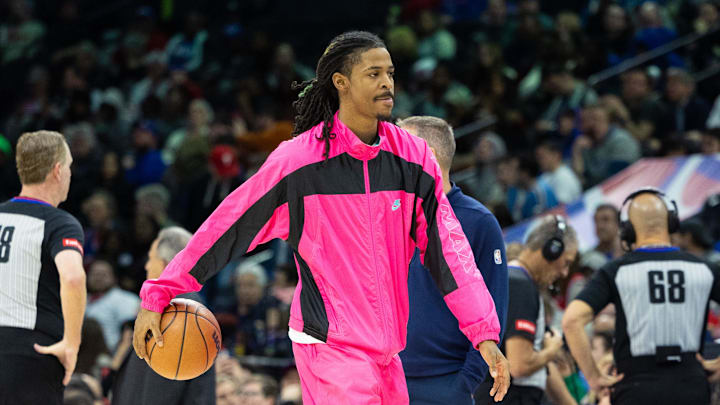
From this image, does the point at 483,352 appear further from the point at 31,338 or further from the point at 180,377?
the point at 31,338

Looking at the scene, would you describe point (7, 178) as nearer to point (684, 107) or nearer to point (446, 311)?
point (684, 107)

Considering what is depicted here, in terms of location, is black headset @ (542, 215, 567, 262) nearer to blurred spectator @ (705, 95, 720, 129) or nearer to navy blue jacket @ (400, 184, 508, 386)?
navy blue jacket @ (400, 184, 508, 386)

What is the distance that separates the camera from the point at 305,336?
4.14 m

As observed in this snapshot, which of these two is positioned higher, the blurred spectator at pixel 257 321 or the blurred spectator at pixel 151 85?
the blurred spectator at pixel 151 85

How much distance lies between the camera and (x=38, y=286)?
5633 mm

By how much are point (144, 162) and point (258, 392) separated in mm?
6436

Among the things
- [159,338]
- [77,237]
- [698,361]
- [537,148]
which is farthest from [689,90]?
[159,338]

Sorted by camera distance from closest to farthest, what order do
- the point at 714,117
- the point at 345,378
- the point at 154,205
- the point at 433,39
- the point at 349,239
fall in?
the point at 345,378, the point at 349,239, the point at 714,117, the point at 154,205, the point at 433,39

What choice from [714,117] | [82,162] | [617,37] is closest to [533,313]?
[714,117]

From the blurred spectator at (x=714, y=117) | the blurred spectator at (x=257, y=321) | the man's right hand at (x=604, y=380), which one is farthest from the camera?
the blurred spectator at (x=714, y=117)

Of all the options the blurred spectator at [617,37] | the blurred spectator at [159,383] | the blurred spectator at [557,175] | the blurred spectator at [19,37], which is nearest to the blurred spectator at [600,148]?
the blurred spectator at [557,175]

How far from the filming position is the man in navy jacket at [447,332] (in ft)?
15.4

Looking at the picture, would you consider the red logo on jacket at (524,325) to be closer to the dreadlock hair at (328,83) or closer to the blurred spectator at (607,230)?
the dreadlock hair at (328,83)

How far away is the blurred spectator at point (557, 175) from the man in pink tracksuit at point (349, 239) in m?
7.52
